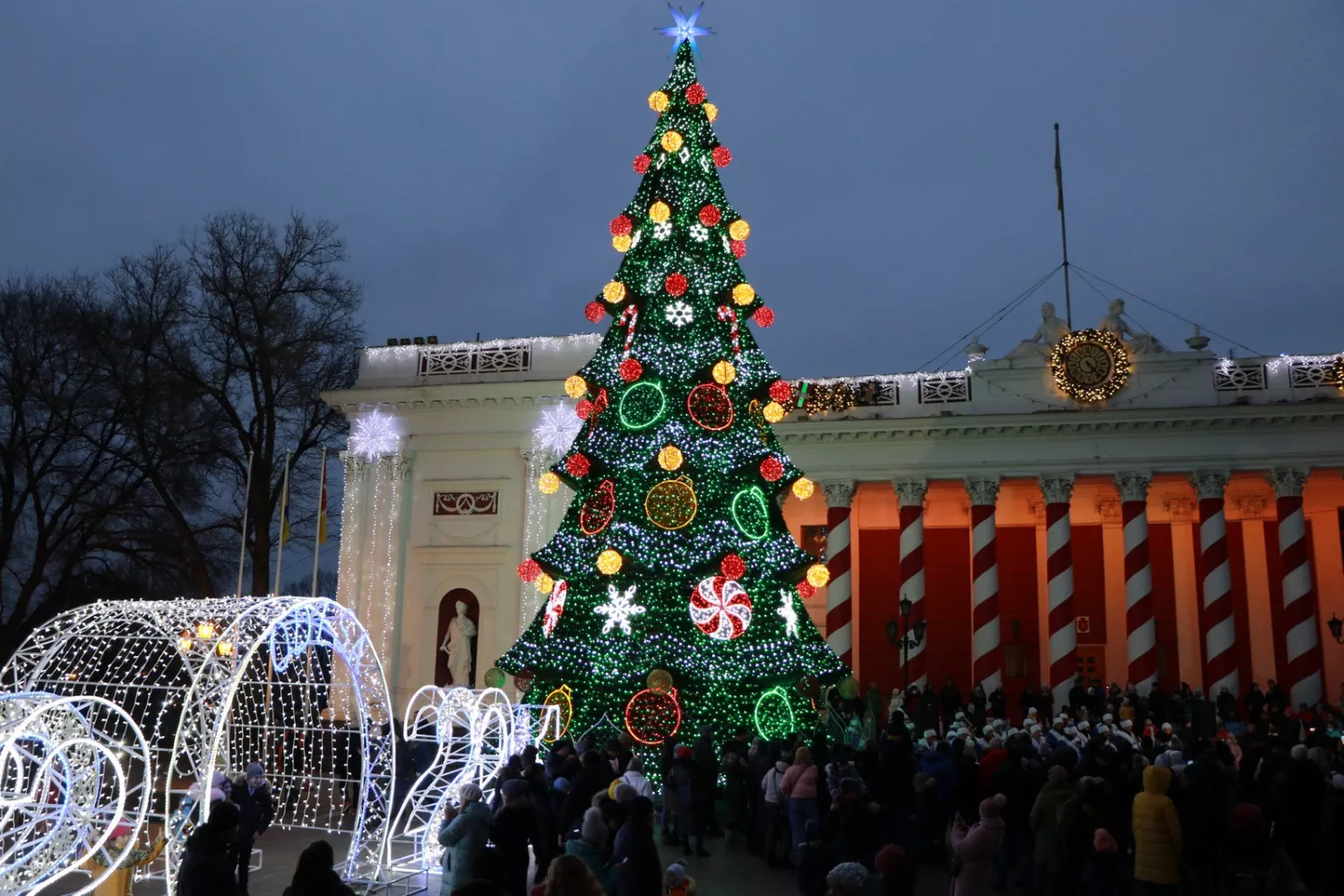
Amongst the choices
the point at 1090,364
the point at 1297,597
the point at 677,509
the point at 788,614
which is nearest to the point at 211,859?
the point at 677,509

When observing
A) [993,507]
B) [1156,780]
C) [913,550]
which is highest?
[993,507]

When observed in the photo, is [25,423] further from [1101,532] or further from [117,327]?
[1101,532]

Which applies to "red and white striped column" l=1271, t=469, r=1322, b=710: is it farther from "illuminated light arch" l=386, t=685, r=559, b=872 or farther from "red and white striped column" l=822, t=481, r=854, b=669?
"illuminated light arch" l=386, t=685, r=559, b=872

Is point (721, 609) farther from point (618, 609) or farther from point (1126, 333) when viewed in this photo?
point (1126, 333)

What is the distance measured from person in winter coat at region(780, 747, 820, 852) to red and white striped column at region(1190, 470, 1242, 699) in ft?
61.4

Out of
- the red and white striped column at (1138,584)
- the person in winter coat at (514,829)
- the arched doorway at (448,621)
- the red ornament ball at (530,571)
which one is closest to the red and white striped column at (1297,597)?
the red and white striped column at (1138,584)

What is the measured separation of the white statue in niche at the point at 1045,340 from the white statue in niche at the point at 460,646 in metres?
16.7

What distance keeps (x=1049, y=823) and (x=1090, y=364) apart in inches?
825

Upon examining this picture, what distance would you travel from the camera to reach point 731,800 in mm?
15023

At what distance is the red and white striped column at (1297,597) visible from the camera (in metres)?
26.9

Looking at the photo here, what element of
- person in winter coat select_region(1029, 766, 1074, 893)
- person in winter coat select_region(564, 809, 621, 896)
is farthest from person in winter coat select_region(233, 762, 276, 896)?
person in winter coat select_region(1029, 766, 1074, 893)

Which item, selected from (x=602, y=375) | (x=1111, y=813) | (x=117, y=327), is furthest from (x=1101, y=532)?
(x=117, y=327)

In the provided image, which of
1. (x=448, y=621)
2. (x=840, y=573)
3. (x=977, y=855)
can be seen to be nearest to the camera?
(x=977, y=855)

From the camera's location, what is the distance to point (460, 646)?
102 ft
